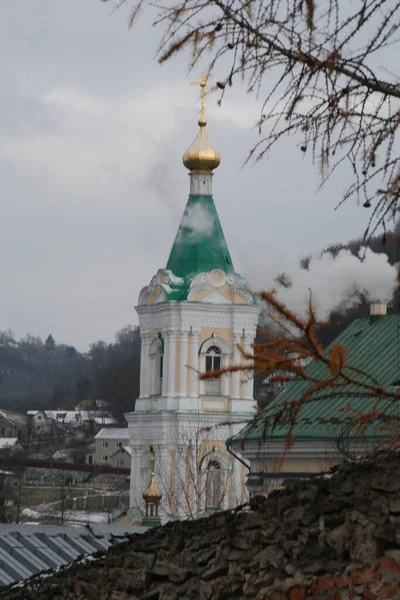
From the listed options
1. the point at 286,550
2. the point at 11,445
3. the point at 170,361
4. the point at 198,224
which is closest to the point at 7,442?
the point at 11,445

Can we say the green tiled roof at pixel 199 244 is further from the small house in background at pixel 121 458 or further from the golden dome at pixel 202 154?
the small house in background at pixel 121 458

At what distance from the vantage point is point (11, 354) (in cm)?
17750

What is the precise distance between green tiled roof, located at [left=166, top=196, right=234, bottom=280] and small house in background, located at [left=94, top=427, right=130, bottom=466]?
62426mm

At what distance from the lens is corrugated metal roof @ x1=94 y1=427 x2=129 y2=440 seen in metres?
112

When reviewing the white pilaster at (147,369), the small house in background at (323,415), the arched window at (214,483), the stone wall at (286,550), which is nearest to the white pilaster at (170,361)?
the white pilaster at (147,369)

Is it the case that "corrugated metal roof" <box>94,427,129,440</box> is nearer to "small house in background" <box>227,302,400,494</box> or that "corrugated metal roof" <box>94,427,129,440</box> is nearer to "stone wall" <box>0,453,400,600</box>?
"small house in background" <box>227,302,400,494</box>

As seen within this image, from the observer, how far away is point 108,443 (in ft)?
373

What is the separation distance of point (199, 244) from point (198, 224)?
0.61 meters

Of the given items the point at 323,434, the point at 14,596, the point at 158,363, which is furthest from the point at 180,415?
the point at 14,596

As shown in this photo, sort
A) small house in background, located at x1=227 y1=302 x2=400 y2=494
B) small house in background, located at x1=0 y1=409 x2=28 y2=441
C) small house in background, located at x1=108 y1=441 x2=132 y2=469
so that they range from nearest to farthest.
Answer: small house in background, located at x1=227 y1=302 x2=400 y2=494
small house in background, located at x1=108 y1=441 x2=132 y2=469
small house in background, located at x1=0 y1=409 x2=28 y2=441

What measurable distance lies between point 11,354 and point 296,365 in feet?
569

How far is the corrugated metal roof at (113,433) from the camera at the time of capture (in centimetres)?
11194

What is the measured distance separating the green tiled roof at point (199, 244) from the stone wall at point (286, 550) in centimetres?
4158

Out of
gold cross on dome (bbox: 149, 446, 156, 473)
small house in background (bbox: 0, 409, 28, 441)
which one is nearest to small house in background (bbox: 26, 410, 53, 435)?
small house in background (bbox: 0, 409, 28, 441)
